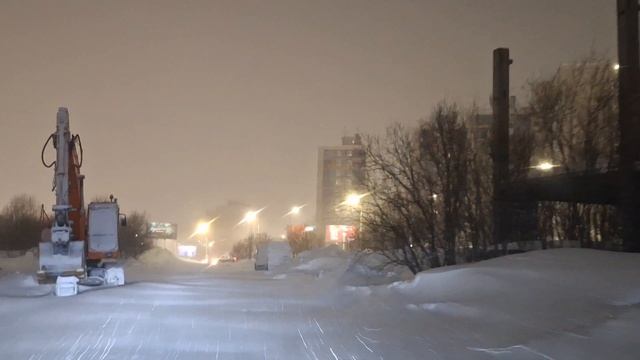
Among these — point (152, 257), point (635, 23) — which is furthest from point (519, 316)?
point (152, 257)

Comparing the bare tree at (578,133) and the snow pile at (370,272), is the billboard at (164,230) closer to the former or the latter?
the snow pile at (370,272)

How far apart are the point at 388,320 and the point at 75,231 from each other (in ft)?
51.0

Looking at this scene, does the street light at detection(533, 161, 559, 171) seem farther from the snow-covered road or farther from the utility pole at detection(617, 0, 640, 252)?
the snow-covered road

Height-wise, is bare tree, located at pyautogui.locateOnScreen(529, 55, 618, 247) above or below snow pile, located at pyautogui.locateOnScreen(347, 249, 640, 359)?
above

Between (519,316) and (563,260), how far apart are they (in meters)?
3.66

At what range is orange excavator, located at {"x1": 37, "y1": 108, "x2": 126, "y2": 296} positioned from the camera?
79.8ft

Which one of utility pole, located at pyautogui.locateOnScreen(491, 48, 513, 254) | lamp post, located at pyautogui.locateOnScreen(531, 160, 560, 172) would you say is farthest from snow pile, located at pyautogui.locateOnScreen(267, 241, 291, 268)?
utility pole, located at pyautogui.locateOnScreen(491, 48, 513, 254)

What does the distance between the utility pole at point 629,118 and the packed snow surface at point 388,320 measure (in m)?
2.83

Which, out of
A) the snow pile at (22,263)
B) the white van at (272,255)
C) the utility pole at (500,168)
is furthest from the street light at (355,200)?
the snow pile at (22,263)

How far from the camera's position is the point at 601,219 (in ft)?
84.5

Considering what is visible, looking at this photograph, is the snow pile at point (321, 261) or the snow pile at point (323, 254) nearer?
the snow pile at point (321, 261)

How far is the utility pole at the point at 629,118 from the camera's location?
1884 cm

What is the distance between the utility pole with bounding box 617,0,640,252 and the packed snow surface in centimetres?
283

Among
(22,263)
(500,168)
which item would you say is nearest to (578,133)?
(500,168)
